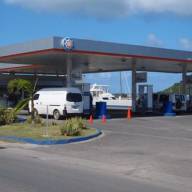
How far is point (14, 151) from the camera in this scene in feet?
58.9

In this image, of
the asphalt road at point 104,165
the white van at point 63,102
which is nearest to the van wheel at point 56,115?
the white van at point 63,102

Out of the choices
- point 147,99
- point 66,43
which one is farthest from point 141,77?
point 66,43

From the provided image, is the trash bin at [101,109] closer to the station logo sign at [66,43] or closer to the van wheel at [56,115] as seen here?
the van wheel at [56,115]

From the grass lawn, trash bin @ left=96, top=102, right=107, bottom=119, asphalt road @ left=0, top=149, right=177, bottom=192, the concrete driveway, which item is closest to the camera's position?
asphalt road @ left=0, top=149, right=177, bottom=192

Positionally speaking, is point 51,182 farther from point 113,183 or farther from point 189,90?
point 189,90

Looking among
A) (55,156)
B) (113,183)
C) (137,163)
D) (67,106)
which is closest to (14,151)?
(55,156)

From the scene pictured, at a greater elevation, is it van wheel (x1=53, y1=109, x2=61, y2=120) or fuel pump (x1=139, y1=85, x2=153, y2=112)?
fuel pump (x1=139, y1=85, x2=153, y2=112)

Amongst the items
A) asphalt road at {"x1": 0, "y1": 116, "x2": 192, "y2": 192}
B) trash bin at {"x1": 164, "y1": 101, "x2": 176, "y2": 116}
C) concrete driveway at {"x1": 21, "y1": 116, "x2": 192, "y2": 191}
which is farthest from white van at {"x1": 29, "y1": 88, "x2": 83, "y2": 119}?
asphalt road at {"x1": 0, "y1": 116, "x2": 192, "y2": 192}

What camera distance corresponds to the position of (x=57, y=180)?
11430 millimetres

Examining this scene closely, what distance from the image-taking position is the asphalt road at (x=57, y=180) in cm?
1041

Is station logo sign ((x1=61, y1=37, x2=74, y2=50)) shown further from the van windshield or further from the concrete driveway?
the concrete driveway

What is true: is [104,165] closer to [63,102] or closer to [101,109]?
[63,102]

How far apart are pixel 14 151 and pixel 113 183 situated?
288 inches

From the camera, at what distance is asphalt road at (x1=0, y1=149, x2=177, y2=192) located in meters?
10.4
